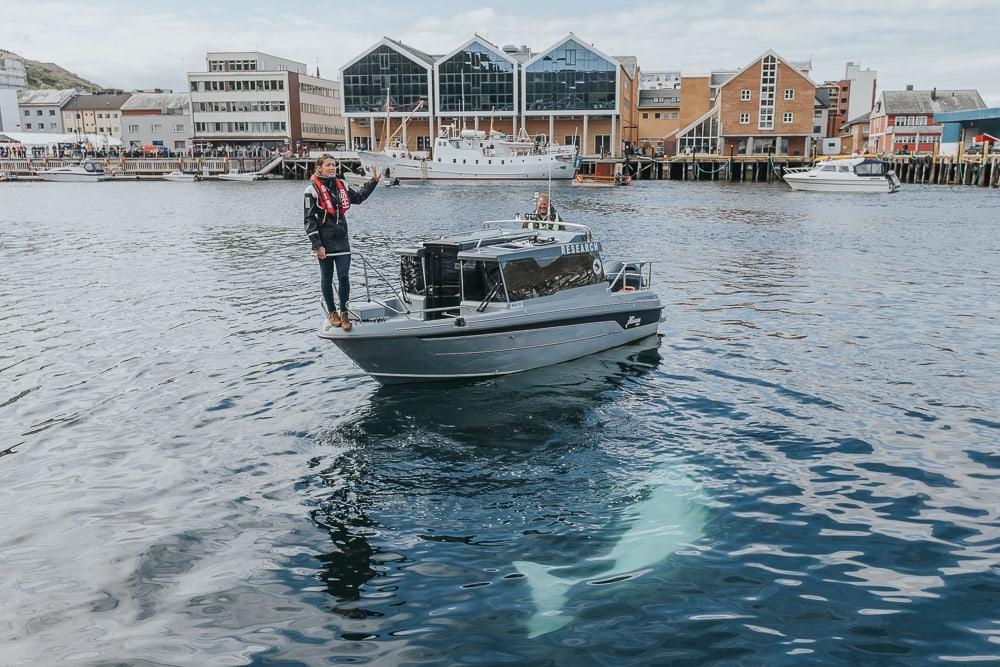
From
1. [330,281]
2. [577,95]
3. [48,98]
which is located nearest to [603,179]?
[577,95]

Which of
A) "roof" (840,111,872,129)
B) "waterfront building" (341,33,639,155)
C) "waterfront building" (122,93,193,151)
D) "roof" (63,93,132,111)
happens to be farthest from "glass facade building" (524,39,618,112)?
"roof" (63,93,132,111)

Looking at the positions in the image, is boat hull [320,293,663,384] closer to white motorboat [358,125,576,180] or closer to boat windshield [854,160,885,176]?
boat windshield [854,160,885,176]

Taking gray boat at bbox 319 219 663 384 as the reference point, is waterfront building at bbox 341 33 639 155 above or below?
above

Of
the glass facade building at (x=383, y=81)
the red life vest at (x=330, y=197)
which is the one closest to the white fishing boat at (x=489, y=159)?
the glass facade building at (x=383, y=81)

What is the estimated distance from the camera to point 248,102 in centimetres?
12525

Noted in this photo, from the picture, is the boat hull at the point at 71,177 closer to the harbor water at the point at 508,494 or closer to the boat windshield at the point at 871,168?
the boat windshield at the point at 871,168

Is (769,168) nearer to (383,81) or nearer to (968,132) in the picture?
(968,132)

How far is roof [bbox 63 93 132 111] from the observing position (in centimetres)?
15338

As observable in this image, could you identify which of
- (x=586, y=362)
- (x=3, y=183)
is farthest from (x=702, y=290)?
(x=3, y=183)

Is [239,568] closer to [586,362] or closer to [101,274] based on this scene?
[586,362]

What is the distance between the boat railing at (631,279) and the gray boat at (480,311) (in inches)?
47.4

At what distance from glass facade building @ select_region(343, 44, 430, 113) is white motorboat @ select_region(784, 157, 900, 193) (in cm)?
5227

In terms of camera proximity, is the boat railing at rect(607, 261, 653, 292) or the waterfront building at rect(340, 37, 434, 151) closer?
the boat railing at rect(607, 261, 653, 292)

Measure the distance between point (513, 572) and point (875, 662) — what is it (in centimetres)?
349
